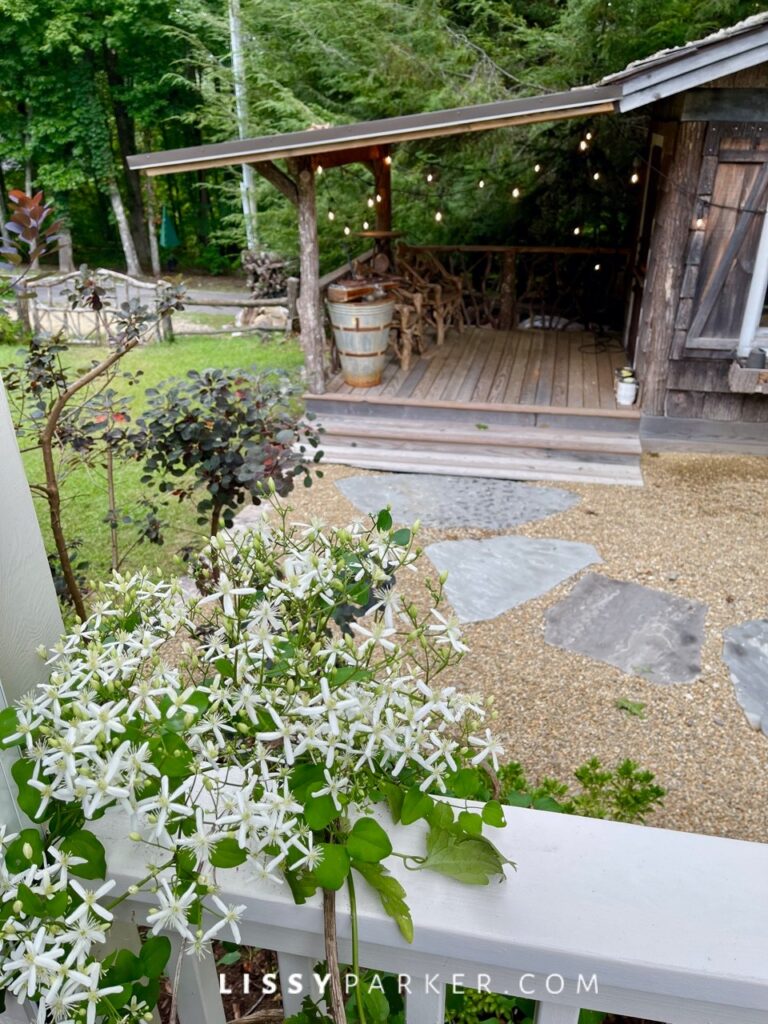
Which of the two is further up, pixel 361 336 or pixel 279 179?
pixel 279 179

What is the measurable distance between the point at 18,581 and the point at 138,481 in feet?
16.6

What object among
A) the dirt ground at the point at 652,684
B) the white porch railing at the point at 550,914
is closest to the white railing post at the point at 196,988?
the white porch railing at the point at 550,914

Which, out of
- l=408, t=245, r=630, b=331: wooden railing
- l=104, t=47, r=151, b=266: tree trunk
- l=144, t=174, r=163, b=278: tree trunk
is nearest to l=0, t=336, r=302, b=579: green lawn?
l=408, t=245, r=630, b=331: wooden railing

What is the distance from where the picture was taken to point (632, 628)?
13.2 feet

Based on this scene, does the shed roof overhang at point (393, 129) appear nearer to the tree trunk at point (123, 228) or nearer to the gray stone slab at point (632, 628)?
the gray stone slab at point (632, 628)

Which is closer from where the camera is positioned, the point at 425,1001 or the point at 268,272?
the point at 425,1001

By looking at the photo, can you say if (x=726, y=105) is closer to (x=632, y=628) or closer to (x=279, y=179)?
(x=279, y=179)

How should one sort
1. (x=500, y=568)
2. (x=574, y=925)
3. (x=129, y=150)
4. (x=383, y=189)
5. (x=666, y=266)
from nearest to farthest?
(x=574, y=925), (x=500, y=568), (x=666, y=266), (x=383, y=189), (x=129, y=150)

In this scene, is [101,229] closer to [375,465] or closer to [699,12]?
[699,12]

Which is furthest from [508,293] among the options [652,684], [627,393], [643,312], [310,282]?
[652,684]

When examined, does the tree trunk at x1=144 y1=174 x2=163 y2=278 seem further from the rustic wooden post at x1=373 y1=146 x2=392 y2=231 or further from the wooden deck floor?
the wooden deck floor

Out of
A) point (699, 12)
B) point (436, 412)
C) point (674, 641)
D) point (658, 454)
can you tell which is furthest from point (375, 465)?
point (699, 12)

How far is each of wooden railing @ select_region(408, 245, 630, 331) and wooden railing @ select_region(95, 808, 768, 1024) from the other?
7956mm

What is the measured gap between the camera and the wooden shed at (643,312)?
521 cm
